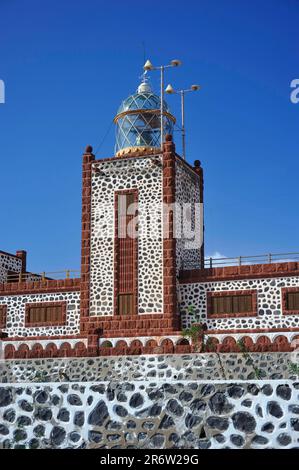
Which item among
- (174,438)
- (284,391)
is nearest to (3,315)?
(174,438)

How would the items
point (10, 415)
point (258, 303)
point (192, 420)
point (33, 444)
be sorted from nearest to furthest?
point (192, 420) → point (33, 444) → point (10, 415) → point (258, 303)

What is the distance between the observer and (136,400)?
8.34 m

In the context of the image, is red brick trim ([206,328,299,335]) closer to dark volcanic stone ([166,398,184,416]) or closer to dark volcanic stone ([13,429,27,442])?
dark volcanic stone ([13,429,27,442])

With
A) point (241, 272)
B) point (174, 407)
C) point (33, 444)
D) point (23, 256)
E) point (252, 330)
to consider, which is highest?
point (23, 256)

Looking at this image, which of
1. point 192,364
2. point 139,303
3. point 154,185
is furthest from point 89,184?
point 192,364

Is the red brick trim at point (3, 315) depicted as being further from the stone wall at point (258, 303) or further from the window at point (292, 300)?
the window at point (292, 300)

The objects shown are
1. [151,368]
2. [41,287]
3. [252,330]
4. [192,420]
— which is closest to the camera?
[192,420]

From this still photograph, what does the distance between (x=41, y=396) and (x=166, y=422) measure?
5.78 feet

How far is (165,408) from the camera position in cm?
822

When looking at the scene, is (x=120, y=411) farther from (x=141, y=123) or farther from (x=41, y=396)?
(x=141, y=123)

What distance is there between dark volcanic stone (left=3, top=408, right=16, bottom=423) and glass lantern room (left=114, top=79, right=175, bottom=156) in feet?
56.5

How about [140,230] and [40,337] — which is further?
[40,337]

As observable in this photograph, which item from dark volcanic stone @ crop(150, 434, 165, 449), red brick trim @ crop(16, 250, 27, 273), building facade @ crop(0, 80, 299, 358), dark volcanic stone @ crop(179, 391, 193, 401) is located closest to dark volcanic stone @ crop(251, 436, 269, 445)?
dark volcanic stone @ crop(179, 391, 193, 401)

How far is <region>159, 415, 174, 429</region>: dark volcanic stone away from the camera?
8156mm
